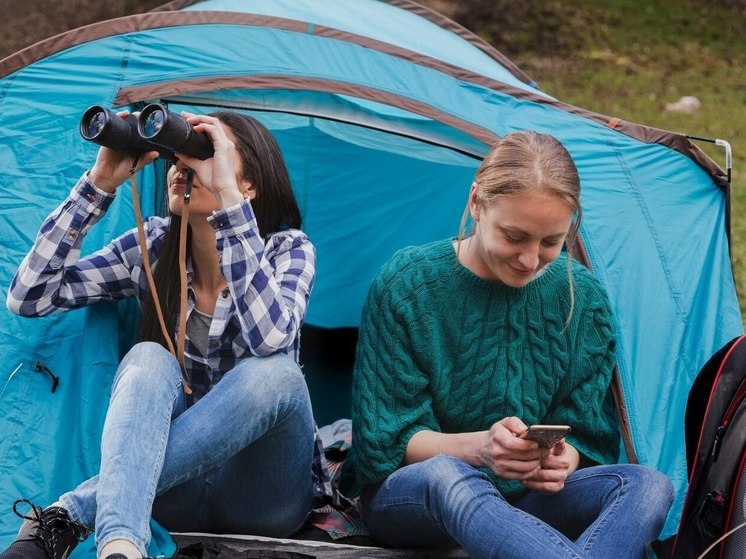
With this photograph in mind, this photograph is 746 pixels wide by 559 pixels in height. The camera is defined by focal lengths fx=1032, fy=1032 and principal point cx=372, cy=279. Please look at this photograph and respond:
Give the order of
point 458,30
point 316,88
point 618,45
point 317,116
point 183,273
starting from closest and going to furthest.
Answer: point 183,273, point 316,88, point 317,116, point 458,30, point 618,45

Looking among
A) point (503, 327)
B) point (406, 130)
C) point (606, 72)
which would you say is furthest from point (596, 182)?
point (606, 72)

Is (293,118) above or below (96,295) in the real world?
above

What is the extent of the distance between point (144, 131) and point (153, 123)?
3 cm

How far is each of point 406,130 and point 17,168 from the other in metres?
0.89

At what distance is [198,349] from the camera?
1951 millimetres

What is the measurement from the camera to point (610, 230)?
91.9 inches

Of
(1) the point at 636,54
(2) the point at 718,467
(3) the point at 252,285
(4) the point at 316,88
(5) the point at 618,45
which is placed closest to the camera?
(2) the point at 718,467

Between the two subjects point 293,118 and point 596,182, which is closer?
point 596,182

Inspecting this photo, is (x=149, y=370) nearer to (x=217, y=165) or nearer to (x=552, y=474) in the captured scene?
(x=217, y=165)

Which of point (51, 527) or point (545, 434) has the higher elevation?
point (545, 434)

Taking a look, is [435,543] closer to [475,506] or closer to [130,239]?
[475,506]

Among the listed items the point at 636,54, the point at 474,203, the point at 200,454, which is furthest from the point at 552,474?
the point at 636,54

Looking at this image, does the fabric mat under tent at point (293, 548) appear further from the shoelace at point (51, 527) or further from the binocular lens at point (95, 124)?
the binocular lens at point (95, 124)

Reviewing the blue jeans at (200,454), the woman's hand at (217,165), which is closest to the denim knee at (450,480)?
→ the blue jeans at (200,454)
